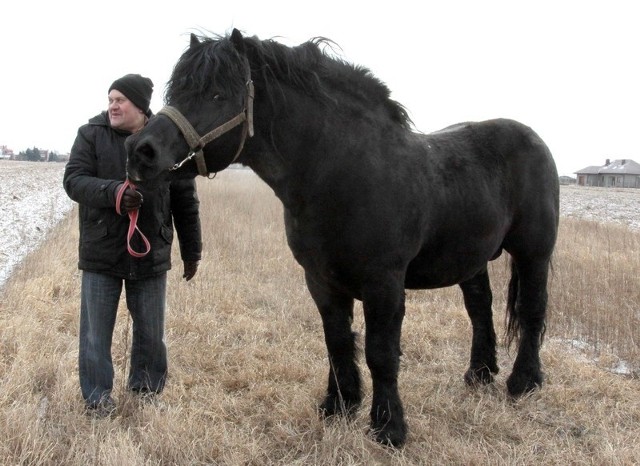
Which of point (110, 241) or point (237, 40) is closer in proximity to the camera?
point (237, 40)

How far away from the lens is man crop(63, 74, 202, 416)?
3154 mm

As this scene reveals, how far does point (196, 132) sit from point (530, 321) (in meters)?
3.15

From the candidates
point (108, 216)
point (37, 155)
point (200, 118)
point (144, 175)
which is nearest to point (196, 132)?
point (200, 118)

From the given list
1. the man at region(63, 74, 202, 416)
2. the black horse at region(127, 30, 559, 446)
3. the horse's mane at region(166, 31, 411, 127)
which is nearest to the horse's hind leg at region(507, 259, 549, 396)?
the black horse at region(127, 30, 559, 446)

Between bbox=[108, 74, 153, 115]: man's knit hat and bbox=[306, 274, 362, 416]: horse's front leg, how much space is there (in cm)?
147

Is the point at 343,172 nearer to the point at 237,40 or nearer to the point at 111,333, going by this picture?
the point at 237,40

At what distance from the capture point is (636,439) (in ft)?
10.3

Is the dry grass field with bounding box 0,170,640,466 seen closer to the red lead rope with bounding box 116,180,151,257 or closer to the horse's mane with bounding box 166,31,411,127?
the red lead rope with bounding box 116,180,151,257

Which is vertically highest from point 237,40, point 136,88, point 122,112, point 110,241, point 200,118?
point 237,40

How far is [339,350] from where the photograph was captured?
3.42 meters

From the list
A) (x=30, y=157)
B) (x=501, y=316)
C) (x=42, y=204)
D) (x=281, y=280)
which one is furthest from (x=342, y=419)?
(x=30, y=157)

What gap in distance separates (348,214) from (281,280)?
15.2 ft

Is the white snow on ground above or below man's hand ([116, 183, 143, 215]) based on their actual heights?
below

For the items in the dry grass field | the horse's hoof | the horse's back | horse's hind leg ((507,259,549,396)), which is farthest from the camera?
horse's hind leg ((507,259,549,396))
